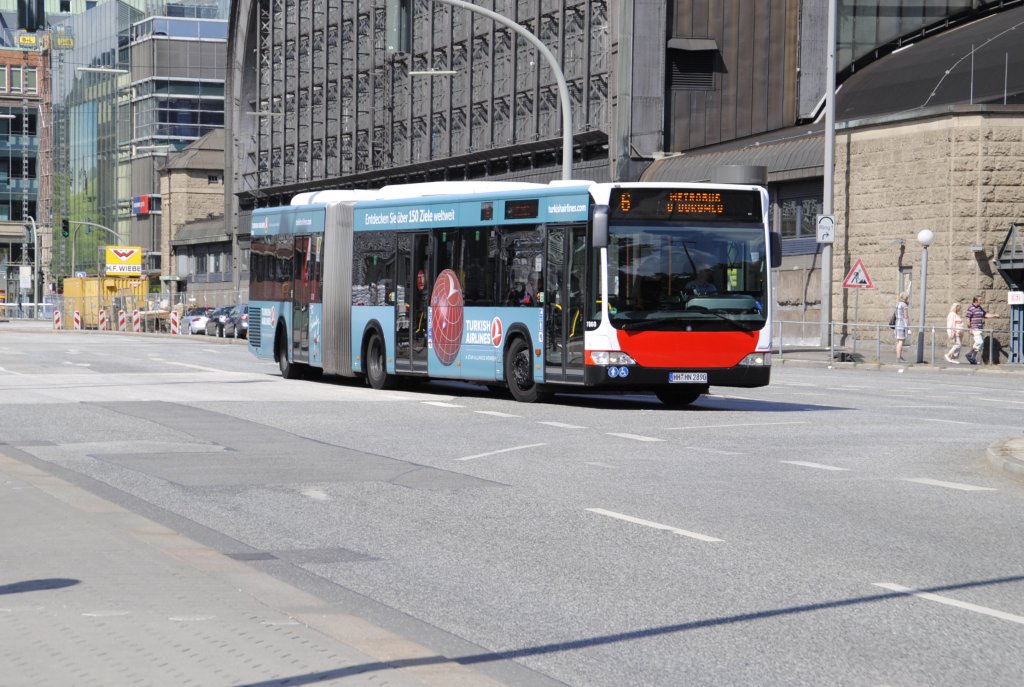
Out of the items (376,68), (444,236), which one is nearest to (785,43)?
(376,68)

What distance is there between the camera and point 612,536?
1073cm

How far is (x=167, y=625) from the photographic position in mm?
7219

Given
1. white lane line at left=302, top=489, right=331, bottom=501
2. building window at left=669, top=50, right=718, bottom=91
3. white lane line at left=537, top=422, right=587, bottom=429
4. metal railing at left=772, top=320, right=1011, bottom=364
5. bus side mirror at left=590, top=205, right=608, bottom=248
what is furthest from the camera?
building window at left=669, top=50, right=718, bottom=91

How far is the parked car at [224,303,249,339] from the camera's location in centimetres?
6775

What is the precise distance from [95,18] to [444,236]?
12134 cm

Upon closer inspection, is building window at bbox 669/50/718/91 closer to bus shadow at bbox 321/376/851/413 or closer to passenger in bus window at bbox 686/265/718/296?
bus shadow at bbox 321/376/851/413

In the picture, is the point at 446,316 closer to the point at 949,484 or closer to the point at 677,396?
the point at 677,396

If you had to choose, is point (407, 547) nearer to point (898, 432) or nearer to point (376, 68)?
point (898, 432)

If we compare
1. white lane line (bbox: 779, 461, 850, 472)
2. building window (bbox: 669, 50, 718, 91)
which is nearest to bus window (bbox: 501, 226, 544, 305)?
white lane line (bbox: 779, 461, 850, 472)

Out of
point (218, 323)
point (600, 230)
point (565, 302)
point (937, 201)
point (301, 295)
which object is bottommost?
point (218, 323)

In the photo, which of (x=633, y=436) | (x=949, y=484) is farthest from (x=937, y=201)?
(x=949, y=484)

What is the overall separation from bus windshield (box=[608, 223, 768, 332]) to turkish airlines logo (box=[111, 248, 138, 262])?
7647 centimetres

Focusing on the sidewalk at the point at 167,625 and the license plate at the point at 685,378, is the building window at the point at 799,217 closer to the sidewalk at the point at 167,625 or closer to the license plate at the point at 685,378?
the license plate at the point at 685,378

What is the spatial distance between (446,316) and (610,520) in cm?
1481
